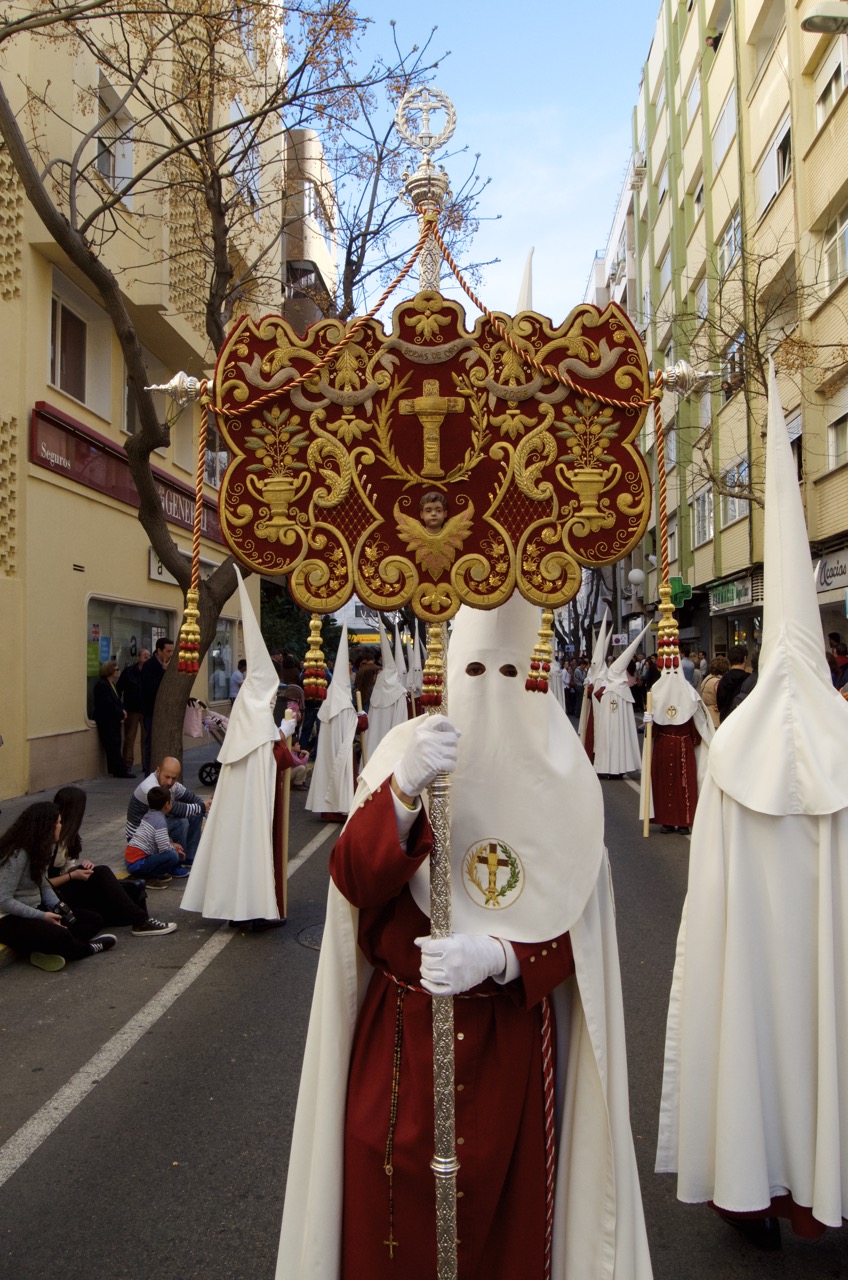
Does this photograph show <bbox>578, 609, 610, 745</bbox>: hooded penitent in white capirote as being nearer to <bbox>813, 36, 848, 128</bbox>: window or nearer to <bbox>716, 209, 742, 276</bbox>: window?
<bbox>813, 36, 848, 128</bbox>: window

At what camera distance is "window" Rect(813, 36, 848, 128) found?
1673 cm

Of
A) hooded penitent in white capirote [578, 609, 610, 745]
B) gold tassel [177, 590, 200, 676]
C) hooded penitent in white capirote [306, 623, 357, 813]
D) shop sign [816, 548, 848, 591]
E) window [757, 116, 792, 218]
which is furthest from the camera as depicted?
window [757, 116, 792, 218]

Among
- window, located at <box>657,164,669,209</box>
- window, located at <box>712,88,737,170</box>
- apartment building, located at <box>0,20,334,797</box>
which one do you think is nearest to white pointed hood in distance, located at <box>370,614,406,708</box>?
apartment building, located at <box>0,20,334,797</box>

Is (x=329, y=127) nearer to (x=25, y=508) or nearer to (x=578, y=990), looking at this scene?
(x=25, y=508)

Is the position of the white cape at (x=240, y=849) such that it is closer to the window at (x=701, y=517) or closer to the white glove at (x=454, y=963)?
the white glove at (x=454, y=963)

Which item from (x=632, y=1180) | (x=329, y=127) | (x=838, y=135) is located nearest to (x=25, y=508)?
(x=329, y=127)

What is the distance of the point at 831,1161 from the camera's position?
297cm

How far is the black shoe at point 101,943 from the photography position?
6484 millimetres

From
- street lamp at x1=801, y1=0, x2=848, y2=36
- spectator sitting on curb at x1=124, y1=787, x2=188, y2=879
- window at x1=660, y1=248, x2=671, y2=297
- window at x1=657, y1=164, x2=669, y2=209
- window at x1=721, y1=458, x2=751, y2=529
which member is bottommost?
spectator sitting on curb at x1=124, y1=787, x2=188, y2=879

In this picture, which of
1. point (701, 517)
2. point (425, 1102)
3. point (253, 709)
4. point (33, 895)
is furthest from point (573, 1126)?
point (701, 517)

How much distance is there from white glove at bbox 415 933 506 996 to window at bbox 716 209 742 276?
21970mm

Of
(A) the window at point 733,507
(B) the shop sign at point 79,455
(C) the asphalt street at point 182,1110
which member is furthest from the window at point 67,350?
(A) the window at point 733,507

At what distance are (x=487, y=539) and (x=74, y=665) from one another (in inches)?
478

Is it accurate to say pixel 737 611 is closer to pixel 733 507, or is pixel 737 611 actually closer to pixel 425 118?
pixel 733 507
